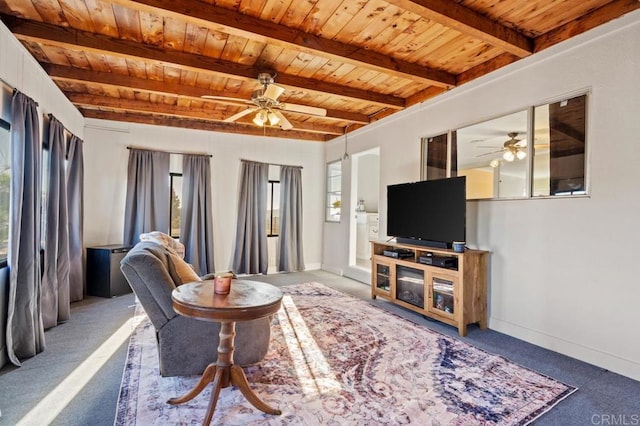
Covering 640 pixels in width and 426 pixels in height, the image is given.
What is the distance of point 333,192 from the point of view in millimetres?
6816

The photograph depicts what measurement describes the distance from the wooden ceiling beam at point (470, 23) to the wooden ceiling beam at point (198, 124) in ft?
13.5

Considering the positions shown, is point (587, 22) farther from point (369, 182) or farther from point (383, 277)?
point (369, 182)

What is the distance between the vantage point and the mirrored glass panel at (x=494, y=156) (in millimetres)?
3303

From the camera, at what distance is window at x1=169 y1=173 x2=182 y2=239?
225 inches

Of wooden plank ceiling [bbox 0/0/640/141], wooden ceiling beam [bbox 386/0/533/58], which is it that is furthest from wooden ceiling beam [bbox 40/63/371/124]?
wooden ceiling beam [bbox 386/0/533/58]

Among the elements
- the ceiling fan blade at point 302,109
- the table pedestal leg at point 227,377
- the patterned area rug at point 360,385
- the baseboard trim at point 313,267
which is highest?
the ceiling fan blade at point 302,109

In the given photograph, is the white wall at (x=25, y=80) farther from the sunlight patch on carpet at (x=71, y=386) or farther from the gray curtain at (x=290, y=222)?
the gray curtain at (x=290, y=222)

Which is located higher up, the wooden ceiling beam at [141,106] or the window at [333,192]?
the wooden ceiling beam at [141,106]

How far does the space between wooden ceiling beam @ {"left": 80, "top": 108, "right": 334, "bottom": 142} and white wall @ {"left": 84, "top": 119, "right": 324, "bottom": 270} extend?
9cm

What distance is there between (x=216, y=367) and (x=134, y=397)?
1.94ft

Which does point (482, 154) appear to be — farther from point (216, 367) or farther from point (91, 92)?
point (91, 92)

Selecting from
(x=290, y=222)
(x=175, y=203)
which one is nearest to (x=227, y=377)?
(x=175, y=203)

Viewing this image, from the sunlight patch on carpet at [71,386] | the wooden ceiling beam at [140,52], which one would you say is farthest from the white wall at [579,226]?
the sunlight patch on carpet at [71,386]

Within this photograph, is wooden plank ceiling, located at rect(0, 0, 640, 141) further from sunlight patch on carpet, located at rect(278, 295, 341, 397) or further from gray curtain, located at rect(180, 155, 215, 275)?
sunlight patch on carpet, located at rect(278, 295, 341, 397)
